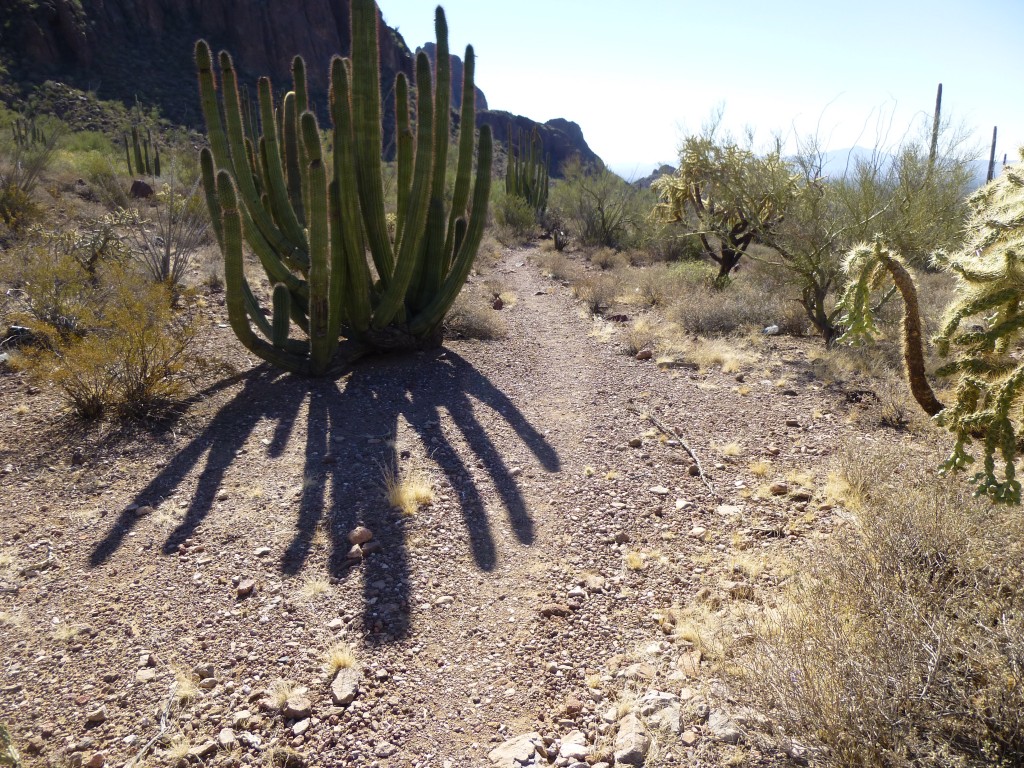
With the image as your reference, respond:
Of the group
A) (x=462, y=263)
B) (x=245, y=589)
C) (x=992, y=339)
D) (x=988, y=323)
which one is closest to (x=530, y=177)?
(x=462, y=263)

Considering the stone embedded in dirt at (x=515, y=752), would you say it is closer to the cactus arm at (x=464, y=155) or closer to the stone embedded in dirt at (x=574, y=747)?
the stone embedded in dirt at (x=574, y=747)

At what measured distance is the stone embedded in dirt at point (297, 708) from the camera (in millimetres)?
3078

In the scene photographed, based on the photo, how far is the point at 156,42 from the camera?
40.7 m

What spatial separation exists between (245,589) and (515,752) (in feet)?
6.82

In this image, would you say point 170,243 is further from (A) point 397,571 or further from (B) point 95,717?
(B) point 95,717

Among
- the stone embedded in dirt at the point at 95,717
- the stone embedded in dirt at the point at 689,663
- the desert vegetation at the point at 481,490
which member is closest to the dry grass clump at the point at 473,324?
the desert vegetation at the point at 481,490

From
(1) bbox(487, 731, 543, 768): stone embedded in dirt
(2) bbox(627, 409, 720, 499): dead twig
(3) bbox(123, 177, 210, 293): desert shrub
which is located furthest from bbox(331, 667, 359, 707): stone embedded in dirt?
(3) bbox(123, 177, 210, 293): desert shrub

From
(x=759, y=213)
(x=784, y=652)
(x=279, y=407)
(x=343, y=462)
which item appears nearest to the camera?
(x=784, y=652)

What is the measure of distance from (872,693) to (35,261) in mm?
10207

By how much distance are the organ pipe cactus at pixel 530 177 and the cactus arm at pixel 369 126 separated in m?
18.9

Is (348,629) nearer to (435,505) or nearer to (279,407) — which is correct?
(435,505)

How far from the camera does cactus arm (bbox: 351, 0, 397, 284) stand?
707cm

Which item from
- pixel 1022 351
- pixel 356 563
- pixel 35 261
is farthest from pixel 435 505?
pixel 1022 351

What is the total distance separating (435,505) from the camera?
200 inches
